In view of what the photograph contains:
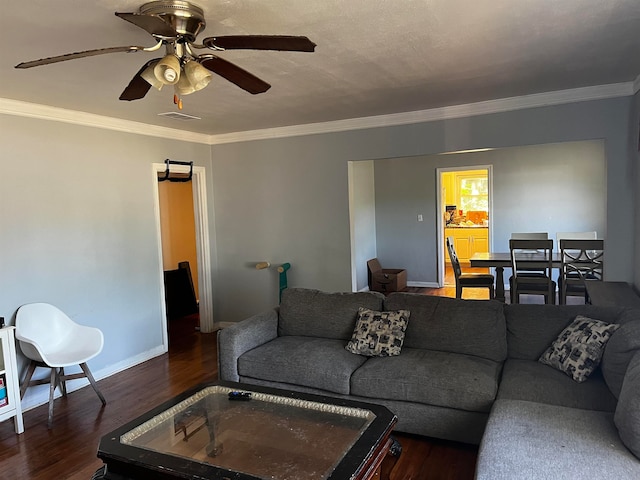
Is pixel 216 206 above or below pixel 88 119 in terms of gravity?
below

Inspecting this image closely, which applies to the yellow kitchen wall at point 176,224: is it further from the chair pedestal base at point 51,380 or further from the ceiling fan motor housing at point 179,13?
the ceiling fan motor housing at point 179,13

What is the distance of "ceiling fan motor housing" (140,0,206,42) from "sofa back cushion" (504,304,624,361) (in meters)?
2.57

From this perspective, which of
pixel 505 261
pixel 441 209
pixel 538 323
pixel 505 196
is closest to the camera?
pixel 538 323

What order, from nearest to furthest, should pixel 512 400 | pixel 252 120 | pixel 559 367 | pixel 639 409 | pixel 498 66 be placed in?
pixel 639 409 → pixel 512 400 → pixel 559 367 → pixel 498 66 → pixel 252 120

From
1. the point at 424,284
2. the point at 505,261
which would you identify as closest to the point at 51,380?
the point at 505,261

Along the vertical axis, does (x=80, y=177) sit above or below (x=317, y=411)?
above

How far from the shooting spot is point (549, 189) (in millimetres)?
6965

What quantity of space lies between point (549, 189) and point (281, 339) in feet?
17.2

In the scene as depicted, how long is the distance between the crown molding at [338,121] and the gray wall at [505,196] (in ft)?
9.31

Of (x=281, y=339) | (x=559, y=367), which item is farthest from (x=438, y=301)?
(x=281, y=339)

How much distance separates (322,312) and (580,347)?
5.81 feet

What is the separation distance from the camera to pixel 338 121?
4770 millimetres

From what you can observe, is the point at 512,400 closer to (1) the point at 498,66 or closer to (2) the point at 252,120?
(1) the point at 498,66

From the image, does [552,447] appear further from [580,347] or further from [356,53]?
[356,53]
